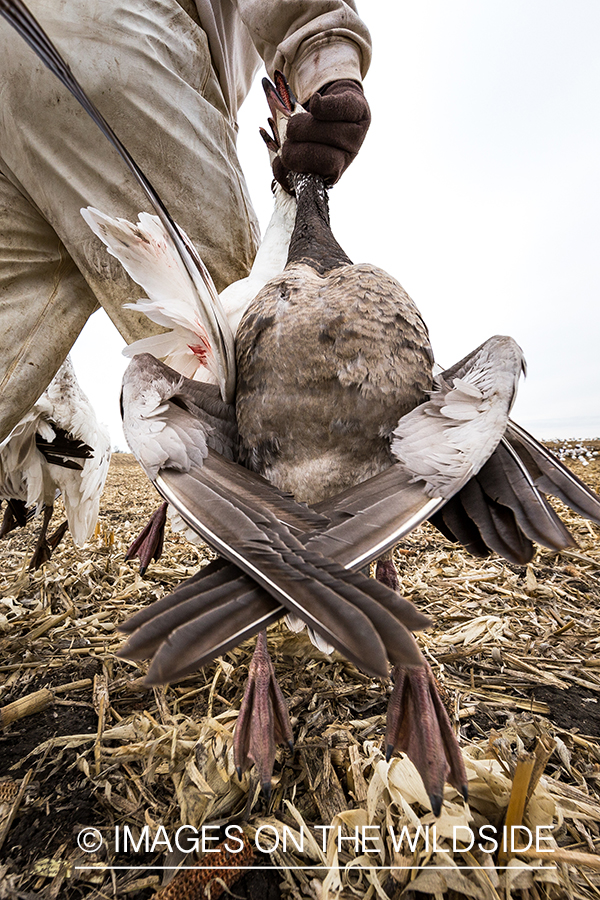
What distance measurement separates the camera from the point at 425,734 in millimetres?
1004

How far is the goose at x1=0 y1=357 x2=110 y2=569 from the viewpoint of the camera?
2641mm

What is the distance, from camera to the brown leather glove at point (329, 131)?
5.17ft

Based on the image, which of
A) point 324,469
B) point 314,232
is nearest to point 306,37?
point 314,232

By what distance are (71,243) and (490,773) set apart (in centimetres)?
216

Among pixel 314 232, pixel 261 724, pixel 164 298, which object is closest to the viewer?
pixel 261 724

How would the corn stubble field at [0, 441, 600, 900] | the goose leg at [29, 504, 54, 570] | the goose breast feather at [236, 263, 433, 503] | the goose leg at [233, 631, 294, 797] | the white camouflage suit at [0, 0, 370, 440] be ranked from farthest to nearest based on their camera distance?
the goose leg at [29, 504, 54, 570] < the white camouflage suit at [0, 0, 370, 440] < the goose breast feather at [236, 263, 433, 503] < the goose leg at [233, 631, 294, 797] < the corn stubble field at [0, 441, 600, 900]

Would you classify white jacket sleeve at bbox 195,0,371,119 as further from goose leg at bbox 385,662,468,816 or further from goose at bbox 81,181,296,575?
goose leg at bbox 385,662,468,816

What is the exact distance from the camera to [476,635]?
5.79 feet

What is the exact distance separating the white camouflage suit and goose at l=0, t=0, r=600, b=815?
67 cm

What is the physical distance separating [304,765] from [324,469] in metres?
0.80

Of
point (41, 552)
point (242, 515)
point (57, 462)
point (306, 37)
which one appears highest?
point (306, 37)

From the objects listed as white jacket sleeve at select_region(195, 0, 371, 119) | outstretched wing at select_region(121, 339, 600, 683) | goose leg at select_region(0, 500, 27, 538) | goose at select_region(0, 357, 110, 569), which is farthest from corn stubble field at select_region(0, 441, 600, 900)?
white jacket sleeve at select_region(195, 0, 371, 119)

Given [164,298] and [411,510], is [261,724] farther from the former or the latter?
[164,298]

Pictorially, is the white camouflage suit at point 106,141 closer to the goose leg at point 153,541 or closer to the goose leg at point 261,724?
the goose leg at point 153,541
